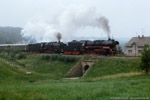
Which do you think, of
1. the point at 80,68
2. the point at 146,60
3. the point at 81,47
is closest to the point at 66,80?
the point at 80,68

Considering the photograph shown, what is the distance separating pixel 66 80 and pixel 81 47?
14894 millimetres

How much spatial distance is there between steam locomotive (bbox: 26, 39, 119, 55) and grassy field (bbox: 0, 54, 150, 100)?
402cm

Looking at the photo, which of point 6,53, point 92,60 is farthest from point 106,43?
point 6,53

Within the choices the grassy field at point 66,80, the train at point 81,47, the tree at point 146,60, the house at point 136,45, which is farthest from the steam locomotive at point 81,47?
the tree at point 146,60

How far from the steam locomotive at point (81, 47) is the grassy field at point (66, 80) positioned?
4017mm

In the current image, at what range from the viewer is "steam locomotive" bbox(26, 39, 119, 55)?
35312mm

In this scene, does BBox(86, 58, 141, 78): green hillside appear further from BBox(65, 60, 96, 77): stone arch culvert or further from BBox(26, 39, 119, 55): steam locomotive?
BBox(26, 39, 119, 55): steam locomotive

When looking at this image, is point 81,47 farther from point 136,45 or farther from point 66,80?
point 66,80

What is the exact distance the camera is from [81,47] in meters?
40.2

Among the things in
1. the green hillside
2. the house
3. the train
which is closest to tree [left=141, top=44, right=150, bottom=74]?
the green hillside

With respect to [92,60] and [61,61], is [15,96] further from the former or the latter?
[61,61]

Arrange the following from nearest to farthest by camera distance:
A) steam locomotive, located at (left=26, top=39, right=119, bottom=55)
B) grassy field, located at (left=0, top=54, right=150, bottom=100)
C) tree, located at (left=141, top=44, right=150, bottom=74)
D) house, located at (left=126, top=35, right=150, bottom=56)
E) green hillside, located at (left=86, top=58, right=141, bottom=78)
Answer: grassy field, located at (left=0, top=54, right=150, bottom=100) < tree, located at (left=141, top=44, right=150, bottom=74) < green hillside, located at (left=86, top=58, right=141, bottom=78) < steam locomotive, located at (left=26, top=39, right=119, bottom=55) < house, located at (left=126, top=35, right=150, bottom=56)

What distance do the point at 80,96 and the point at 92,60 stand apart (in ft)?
71.7

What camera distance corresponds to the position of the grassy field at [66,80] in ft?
44.9
